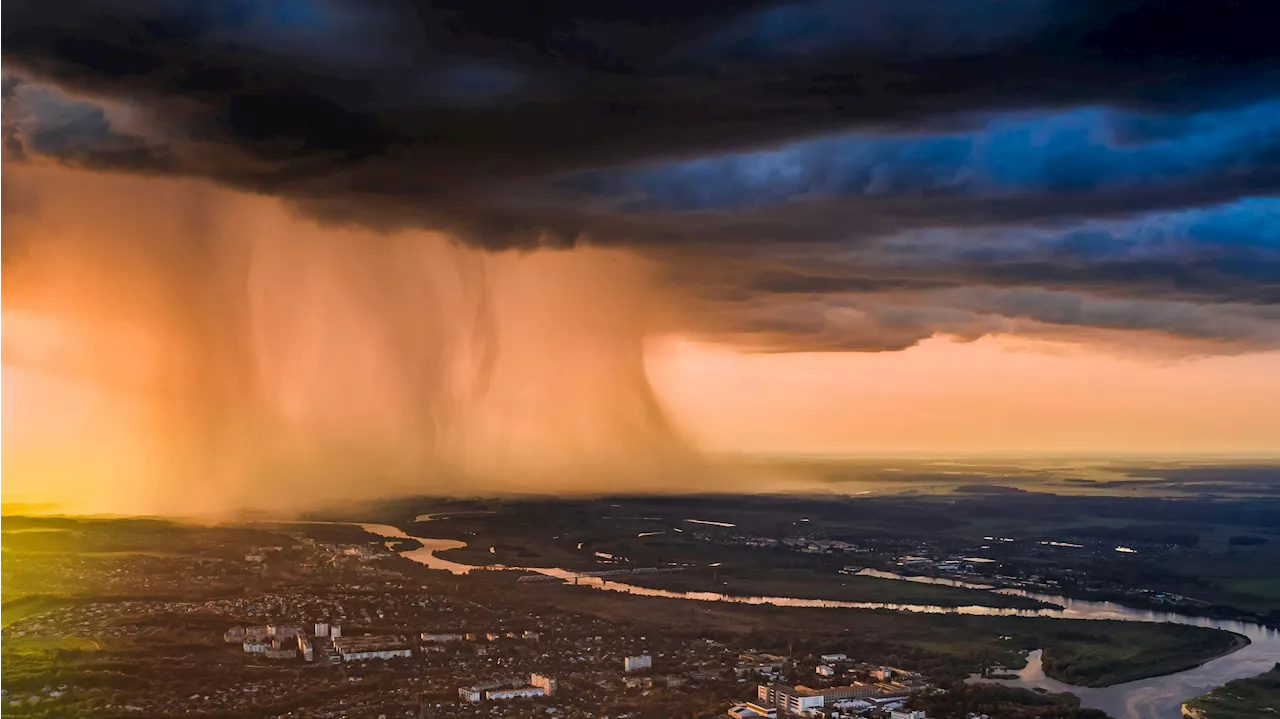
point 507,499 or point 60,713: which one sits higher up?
point 507,499

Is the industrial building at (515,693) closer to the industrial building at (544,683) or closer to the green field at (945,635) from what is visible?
the industrial building at (544,683)

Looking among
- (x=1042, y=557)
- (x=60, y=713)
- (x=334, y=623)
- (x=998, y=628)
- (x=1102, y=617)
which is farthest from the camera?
(x=1042, y=557)

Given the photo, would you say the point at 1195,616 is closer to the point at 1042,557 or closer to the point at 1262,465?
the point at 1042,557

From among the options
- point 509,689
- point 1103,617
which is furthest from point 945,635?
point 509,689

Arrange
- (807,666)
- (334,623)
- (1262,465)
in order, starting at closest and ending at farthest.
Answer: (807,666) < (334,623) < (1262,465)

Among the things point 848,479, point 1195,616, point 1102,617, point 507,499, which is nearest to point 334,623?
point 1102,617

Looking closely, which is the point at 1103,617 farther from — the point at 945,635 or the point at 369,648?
the point at 369,648
